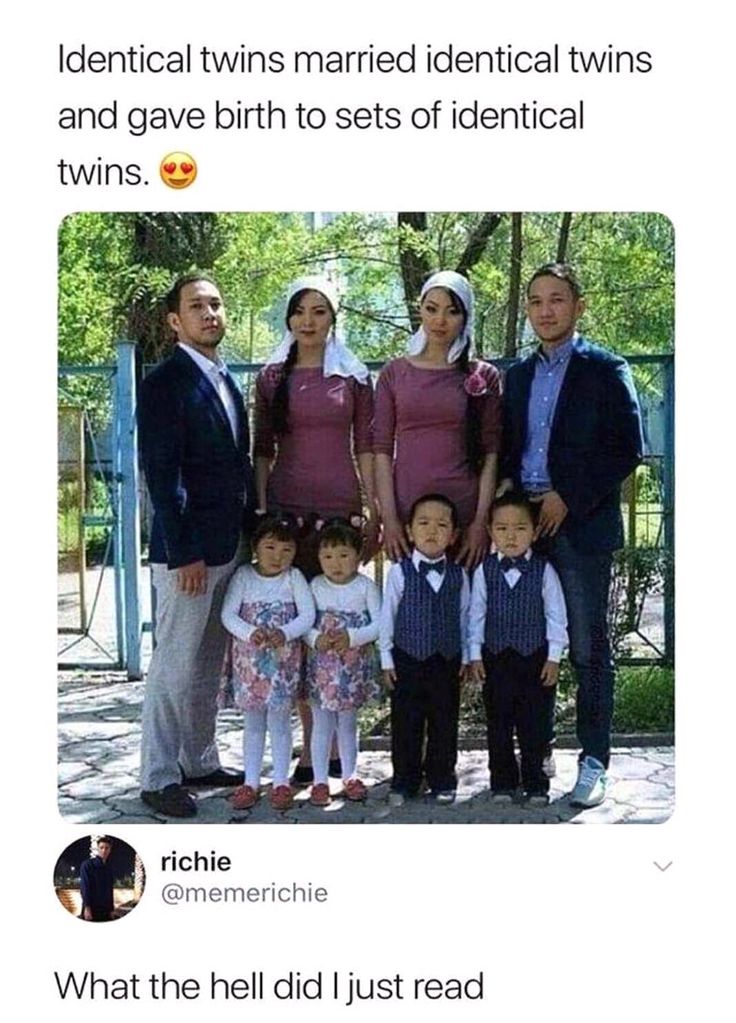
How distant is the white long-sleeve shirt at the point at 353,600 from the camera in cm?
260

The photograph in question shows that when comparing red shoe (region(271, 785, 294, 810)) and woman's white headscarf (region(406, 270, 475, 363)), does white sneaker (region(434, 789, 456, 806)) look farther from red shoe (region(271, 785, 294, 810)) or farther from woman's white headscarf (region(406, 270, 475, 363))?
woman's white headscarf (region(406, 270, 475, 363))

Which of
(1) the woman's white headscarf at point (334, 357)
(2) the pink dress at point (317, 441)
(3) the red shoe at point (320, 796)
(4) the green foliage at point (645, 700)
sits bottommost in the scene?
(3) the red shoe at point (320, 796)

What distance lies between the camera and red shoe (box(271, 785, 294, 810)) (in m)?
2.54

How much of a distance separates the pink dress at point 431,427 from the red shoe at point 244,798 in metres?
0.55

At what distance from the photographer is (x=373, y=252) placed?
2.49 metres

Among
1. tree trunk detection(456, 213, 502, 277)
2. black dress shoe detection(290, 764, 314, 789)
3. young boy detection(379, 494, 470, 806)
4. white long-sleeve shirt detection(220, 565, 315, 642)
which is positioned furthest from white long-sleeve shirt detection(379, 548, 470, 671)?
tree trunk detection(456, 213, 502, 277)

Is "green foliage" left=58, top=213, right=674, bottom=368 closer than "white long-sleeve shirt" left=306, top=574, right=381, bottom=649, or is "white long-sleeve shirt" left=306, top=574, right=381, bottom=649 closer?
"green foliage" left=58, top=213, right=674, bottom=368

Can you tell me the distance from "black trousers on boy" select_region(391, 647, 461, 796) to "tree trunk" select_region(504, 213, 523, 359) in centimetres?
57

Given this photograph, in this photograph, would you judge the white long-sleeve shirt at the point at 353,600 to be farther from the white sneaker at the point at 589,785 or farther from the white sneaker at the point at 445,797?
the white sneaker at the point at 589,785

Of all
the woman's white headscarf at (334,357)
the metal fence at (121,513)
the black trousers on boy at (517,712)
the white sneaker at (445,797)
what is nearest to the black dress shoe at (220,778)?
the metal fence at (121,513)
